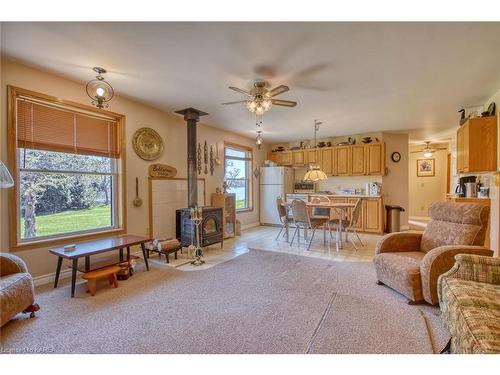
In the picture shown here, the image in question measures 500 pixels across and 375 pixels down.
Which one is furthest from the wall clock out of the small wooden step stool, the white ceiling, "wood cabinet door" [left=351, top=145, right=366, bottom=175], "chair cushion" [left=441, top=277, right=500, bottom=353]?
the small wooden step stool

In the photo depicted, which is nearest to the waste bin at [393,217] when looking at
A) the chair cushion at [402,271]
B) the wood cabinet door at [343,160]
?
the wood cabinet door at [343,160]

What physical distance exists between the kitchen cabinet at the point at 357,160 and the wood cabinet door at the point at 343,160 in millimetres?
78

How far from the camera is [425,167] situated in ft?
26.0

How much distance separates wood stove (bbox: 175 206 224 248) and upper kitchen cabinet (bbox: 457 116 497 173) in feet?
12.9

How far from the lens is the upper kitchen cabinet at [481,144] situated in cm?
334

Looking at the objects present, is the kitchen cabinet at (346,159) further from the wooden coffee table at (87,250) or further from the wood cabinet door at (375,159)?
the wooden coffee table at (87,250)

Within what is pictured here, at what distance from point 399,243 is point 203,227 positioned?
9.36ft

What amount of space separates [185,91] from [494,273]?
3.64 metres

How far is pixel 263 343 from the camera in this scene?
174 centimetres

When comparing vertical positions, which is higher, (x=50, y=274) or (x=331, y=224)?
(x=331, y=224)

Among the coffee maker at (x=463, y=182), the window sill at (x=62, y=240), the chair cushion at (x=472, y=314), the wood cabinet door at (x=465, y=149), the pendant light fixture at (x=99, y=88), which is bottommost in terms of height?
the chair cushion at (x=472, y=314)

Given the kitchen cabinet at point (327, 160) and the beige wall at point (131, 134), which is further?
the kitchen cabinet at point (327, 160)
